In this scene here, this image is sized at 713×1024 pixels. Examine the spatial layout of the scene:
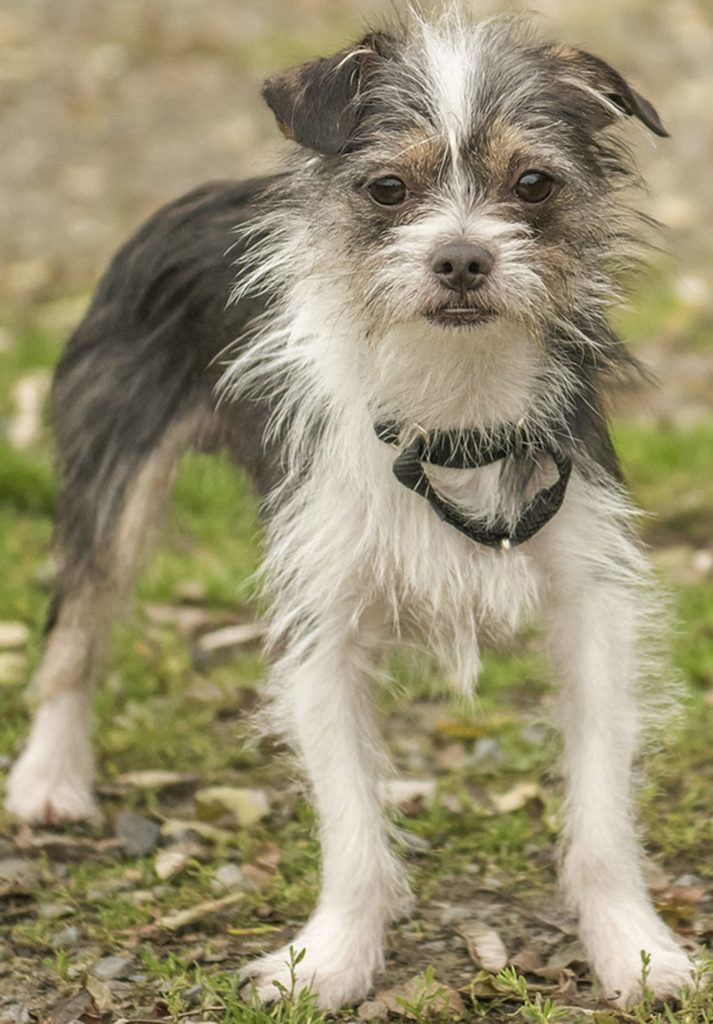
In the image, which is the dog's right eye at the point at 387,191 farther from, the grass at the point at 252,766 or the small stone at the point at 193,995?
the small stone at the point at 193,995

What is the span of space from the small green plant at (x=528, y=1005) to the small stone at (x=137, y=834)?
1.11 meters

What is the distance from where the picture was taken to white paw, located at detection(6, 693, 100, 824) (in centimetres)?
394

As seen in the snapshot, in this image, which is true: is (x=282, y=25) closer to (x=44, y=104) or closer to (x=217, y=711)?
(x=44, y=104)

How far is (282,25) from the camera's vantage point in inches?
422

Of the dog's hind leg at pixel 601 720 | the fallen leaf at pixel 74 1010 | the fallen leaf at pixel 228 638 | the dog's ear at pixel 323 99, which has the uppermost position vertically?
the dog's ear at pixel 323 99

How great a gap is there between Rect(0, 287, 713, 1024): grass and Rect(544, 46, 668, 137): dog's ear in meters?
1.34

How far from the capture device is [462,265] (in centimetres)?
280

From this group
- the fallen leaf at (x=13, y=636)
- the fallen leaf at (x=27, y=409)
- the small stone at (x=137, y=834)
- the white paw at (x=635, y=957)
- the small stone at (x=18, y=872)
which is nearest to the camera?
the white paw at (x=635, y=957)

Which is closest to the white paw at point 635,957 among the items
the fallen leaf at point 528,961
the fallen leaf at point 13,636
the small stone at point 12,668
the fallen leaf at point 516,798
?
the fallen leaf at point 528,961

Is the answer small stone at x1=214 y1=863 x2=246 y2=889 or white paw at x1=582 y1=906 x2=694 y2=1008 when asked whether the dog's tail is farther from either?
white paw at x1=582 y1=906 x2=694 y2=1008

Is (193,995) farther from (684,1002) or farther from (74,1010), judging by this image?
(684,1002)

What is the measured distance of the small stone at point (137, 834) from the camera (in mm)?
3756

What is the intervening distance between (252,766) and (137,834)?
19.1 inches

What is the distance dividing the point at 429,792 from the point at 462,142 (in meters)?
1.80
